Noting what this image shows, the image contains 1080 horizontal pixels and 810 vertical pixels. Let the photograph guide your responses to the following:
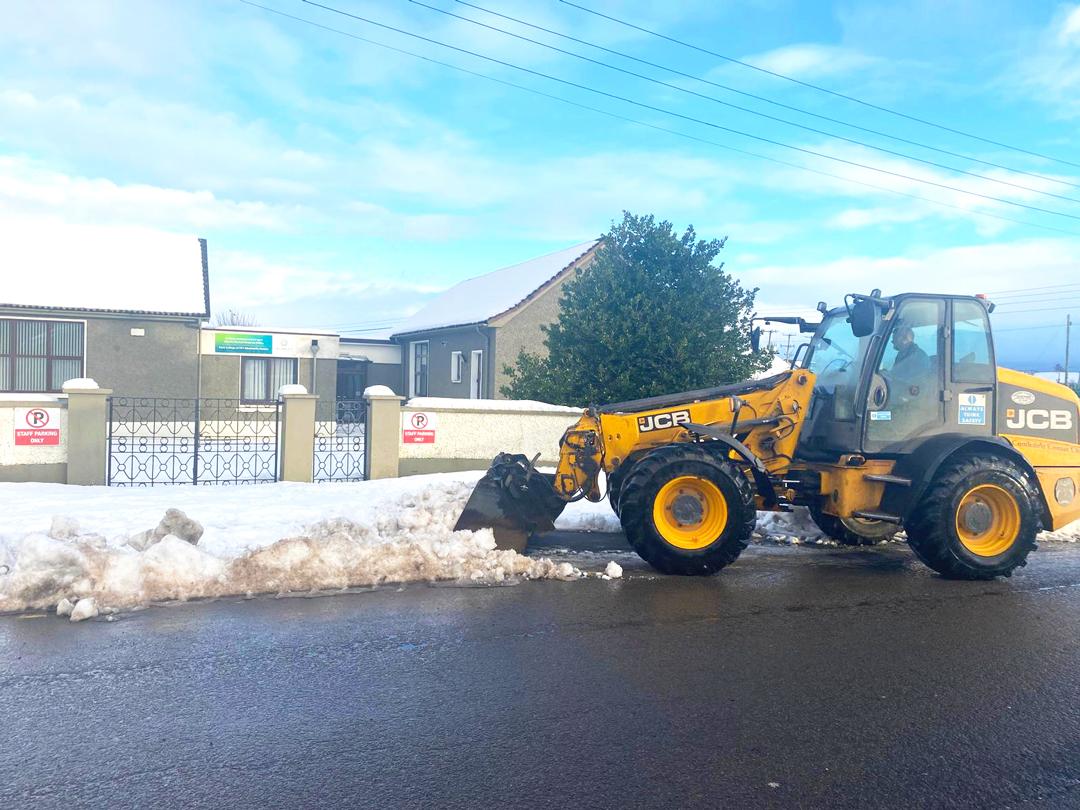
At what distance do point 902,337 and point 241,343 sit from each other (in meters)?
19.9

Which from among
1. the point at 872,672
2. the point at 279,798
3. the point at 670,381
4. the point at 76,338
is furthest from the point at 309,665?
the point at 76,338

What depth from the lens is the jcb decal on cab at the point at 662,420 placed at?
7957mm

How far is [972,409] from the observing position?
8.15 metres

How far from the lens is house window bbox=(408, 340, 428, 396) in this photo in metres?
31.0

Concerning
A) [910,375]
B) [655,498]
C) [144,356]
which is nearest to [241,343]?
[144,356]

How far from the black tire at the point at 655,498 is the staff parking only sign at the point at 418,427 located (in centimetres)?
715

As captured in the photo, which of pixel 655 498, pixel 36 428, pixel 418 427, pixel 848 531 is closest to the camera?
pixel 655 498

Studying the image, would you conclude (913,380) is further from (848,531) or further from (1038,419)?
(848,531)

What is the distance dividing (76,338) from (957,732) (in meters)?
23.1

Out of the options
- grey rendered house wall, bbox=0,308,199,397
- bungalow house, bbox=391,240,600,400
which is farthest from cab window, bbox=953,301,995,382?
grey rendered house wall, bbox=0,308,199,397

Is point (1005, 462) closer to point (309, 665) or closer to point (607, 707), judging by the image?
point (607, 707)

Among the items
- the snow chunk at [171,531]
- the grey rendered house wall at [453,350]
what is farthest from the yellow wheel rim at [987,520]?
the grey rendered house wall at [453,350]

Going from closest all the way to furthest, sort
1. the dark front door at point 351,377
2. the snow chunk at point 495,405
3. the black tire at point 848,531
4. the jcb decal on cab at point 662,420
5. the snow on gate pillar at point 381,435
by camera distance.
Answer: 1. the jcb decal on cab at point 662,420
2. the black tire at point 848,531
3. the snow on gate pillar at point 381,435
4. the snow chunk at point 495,405
5. the dark front door at point 351,377

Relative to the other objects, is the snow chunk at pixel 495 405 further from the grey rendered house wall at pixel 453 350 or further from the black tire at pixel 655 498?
the grey rendered house wall at pixel 453 350
